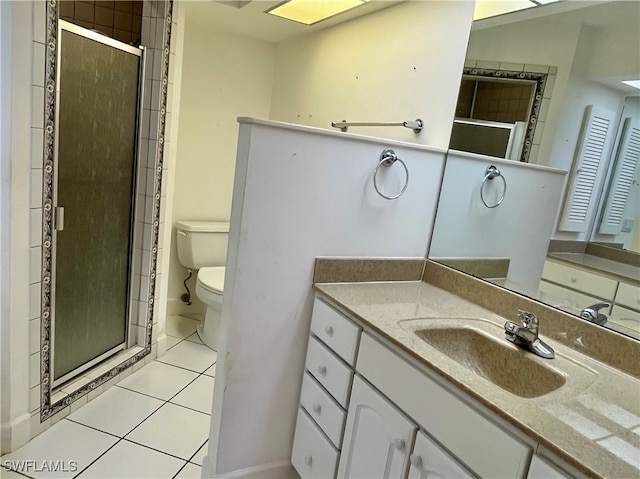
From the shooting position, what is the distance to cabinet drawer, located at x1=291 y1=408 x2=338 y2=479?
4.77ft

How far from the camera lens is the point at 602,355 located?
3.95ft

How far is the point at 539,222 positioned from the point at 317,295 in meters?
0.85

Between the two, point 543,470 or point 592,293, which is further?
point 592,293

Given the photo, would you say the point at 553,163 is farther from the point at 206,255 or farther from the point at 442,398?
the point at 206,255

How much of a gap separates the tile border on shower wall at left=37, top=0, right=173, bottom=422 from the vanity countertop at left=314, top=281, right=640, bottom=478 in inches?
45.4

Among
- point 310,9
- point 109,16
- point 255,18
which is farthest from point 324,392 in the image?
point 109,16

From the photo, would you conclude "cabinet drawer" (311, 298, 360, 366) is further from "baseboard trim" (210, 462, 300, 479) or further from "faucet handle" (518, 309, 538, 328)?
"baseboard trim" (210, 462, 300, 479)

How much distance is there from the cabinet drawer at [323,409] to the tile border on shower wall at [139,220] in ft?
3.67

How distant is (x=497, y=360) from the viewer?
1.30m

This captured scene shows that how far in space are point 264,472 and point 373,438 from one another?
0.66 meters

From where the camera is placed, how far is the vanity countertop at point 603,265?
1.23m

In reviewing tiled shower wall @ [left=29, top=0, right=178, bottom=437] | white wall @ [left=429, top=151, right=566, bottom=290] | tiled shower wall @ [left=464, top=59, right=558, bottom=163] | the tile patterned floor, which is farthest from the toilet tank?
tiled shower wall @ [left=464, top=59, right=558, bottom=163]

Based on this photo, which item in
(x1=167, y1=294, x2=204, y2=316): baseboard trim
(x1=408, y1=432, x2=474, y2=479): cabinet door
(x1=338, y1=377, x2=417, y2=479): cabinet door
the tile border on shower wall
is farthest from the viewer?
(x1=167, y1=294, x2=204, y2=316): baseboard trim

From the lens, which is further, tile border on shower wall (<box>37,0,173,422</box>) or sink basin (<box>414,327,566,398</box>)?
tile border on shower wall (<box>37,0,173,422</box>)
